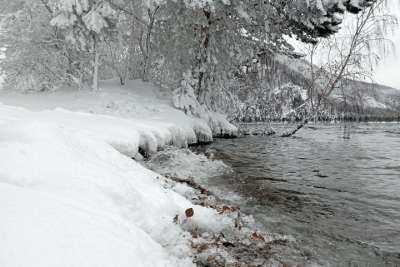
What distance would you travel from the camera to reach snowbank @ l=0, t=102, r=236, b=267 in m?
2.10

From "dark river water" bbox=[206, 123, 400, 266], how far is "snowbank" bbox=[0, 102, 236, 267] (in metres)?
1.21

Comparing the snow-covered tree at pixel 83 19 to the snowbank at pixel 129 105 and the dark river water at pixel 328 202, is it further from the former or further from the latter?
the dark river water at pixel 328 202

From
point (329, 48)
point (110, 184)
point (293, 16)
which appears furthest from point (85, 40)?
point (110, 184)

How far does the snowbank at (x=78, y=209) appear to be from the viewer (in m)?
2.10

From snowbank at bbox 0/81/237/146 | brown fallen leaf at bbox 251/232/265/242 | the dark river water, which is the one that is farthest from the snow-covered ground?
snowbank at bbox 0/81/237/146

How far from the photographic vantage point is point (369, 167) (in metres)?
9.70

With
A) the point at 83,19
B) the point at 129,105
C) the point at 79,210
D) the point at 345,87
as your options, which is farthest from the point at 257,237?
the point at 345,87

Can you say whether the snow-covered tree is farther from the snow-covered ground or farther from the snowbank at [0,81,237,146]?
the snow-covered ground

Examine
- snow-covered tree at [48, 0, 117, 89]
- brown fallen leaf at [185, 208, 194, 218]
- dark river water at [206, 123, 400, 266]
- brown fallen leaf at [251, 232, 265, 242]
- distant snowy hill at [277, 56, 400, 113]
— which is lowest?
dark river water at [206, 123, 400, 266]

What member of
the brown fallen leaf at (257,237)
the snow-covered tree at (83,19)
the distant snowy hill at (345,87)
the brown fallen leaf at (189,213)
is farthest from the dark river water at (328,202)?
the snow-covered tree at (83,19)

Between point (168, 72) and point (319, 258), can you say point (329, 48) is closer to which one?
point (168, 72)

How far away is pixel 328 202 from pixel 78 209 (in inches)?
180

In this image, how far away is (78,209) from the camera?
2.66 metres

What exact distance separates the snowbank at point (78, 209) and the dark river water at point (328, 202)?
1205 mm
